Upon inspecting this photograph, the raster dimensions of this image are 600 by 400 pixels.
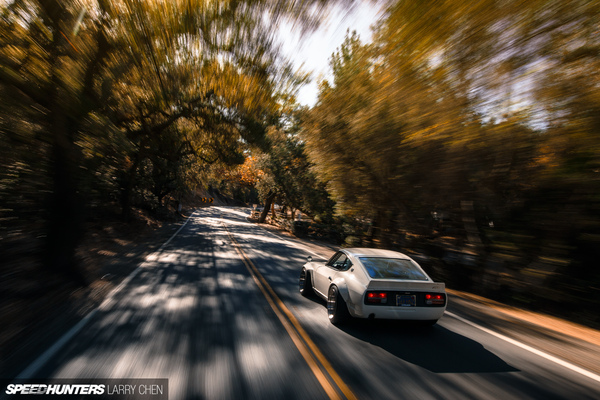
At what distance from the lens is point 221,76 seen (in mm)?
8453

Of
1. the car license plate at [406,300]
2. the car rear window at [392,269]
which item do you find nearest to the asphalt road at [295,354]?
the car license plate at [406,300]

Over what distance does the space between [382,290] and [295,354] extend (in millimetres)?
1516

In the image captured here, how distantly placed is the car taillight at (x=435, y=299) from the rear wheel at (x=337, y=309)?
120 cm

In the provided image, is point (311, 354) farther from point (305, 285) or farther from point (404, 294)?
point (305, 285)

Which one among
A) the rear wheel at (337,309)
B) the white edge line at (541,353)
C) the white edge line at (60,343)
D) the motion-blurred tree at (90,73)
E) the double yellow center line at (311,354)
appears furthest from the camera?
the motion-blurred tree at (90,73)

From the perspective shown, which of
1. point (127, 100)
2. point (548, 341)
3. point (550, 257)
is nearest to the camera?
point (548, 341)

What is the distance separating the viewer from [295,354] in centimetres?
411

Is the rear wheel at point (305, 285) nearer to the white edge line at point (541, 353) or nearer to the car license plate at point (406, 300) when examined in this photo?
the car license plate at point (406, 300)

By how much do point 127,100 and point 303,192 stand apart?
12807mm

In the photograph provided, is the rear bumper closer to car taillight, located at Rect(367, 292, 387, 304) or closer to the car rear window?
car taillight, located at Rect(367, 292, 387, 304)

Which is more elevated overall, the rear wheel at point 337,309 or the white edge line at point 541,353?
the rear wheel at point 337,309

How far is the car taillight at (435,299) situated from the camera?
482 cm

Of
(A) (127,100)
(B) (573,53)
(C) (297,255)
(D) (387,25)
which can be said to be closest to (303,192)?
(C) (297,255)

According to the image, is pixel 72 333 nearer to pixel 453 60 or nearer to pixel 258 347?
pixel 258 347
